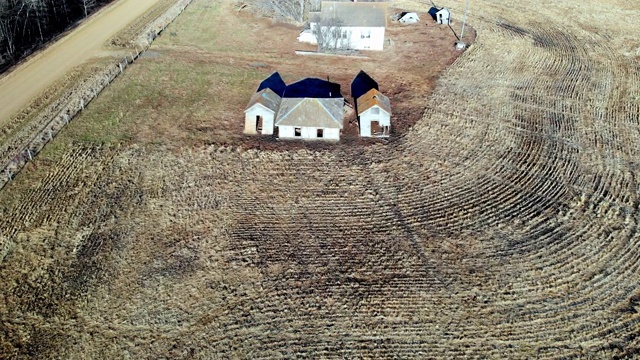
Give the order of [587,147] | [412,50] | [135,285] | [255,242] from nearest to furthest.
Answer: [135,285] < [255,242] < [587,147] < [412,50]

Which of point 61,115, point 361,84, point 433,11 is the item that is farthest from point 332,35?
point 61,115

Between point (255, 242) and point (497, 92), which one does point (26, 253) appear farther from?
point (497, 92)

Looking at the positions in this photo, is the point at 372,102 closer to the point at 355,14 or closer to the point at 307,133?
the point at 307,133

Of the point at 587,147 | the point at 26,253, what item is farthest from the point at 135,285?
the point at 587,147

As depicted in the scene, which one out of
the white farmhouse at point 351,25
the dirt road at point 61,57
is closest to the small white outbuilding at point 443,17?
the white farmhouse at point 351,25

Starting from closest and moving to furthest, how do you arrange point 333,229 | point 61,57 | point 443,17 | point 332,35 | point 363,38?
point 333,229 < point 61,57 < point 332,35 < point 363,38 < point 443,17

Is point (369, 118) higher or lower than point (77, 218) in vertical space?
higher
